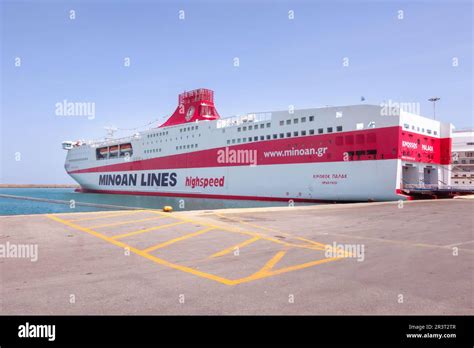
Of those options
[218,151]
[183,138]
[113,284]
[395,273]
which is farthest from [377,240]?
[183,138]

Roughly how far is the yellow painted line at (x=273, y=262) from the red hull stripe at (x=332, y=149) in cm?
2343

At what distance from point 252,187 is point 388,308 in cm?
3175

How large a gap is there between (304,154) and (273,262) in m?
26.3

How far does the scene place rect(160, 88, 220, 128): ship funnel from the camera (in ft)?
160

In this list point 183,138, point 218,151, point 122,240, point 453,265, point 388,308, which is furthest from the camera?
point 183,138

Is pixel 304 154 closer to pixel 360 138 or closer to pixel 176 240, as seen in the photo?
pixel 360 138

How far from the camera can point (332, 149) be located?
2962cm

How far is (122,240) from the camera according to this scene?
816 cm

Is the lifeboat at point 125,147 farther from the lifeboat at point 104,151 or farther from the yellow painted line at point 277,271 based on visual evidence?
the yellow painted line at point 277,271

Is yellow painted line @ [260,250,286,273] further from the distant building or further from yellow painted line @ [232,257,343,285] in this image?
the distant building

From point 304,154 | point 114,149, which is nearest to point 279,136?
point 304,154

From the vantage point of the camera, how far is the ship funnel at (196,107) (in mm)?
48812

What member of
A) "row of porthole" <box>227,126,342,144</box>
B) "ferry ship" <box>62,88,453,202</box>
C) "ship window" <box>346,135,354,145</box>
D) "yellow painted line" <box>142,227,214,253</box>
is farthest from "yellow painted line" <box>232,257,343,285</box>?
"row of porthole" <box>227,126,342,144</box>
